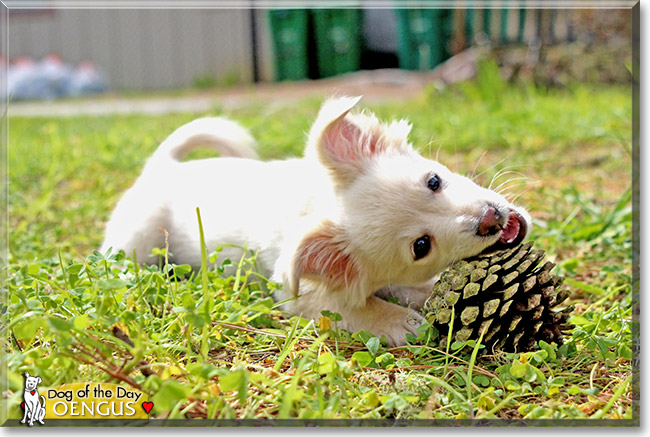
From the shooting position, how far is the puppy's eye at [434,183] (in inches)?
90.2

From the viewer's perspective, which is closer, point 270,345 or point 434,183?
point 270,345

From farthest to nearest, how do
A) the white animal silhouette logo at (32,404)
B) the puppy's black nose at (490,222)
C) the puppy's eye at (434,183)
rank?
1. the puppy's eye at (434,183)
2. the puppy's black nose at (490,222)
3. the white animal silhouette logo at (32,404)

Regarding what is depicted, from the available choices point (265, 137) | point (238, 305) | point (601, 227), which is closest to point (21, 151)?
point (265, 137)

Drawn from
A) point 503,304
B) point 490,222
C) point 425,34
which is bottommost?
point 503,304

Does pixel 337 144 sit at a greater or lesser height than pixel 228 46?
lesser

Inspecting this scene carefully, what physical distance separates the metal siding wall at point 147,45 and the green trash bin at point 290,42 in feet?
1.92

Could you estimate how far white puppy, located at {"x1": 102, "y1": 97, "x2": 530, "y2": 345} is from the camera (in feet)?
7.18

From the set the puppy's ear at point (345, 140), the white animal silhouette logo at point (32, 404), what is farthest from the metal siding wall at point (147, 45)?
the white animal silhouette logo at point (32, 404)

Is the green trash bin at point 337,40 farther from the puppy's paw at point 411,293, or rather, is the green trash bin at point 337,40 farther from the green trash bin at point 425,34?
the puppy's paw at point 411,293

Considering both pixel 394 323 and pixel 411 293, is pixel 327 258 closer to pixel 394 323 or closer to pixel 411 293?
pixel 394 323

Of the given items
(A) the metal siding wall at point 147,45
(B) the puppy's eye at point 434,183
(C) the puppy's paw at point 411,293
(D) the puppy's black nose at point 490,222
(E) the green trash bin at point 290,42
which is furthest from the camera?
(A) the metal siding wall at point 147,45

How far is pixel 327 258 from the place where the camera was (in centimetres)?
225

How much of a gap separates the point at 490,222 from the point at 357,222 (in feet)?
1.46

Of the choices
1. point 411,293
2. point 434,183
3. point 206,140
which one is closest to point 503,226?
point 434,183
